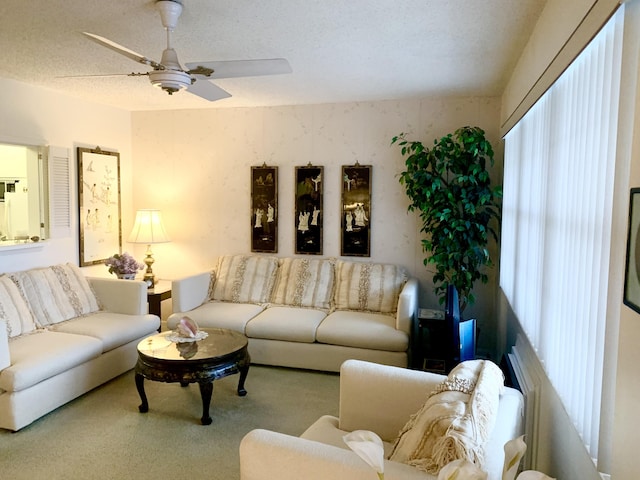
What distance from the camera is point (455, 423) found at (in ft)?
4.89

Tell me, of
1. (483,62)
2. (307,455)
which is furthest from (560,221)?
(483,62)

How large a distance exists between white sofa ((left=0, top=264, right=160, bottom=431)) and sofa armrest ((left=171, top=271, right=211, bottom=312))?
0.25 metres

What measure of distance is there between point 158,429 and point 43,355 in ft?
3.03

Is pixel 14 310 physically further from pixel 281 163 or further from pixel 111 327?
pixel 281 163

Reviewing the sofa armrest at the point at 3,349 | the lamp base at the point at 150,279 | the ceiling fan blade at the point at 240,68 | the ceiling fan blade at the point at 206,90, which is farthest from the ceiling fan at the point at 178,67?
the lamp base at the point at 150,279

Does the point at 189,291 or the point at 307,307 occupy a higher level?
the point at 189,291

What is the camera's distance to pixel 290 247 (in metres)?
5.09

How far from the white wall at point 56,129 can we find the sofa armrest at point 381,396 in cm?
318

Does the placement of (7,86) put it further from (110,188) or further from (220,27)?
(220,27)

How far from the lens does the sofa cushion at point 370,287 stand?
449cm

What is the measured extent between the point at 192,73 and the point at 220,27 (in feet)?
0.99

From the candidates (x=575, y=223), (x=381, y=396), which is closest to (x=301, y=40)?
(x=575, y=223)

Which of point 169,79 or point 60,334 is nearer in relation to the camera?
point 169,79

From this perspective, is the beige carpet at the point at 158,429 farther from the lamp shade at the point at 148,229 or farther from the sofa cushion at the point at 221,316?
the lamp shade at the point at 148,229
